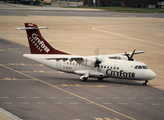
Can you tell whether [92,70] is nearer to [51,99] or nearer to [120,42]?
[51,99]

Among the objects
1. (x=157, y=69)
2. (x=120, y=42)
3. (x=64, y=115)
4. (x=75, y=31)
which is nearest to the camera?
(x=64, y=115)

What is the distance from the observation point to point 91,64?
133ft

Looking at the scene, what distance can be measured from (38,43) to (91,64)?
29.1 ft

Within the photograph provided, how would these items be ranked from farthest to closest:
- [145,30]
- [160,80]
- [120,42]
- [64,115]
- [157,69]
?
[145,30] < [120,42] < [157,69] < [160,80] < [64,115]

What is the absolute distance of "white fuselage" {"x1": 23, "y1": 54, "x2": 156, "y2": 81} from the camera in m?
39.2

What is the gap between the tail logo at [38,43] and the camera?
44.1 meters

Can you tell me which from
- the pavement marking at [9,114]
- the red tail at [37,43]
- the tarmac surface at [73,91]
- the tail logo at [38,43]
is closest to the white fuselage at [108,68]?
the red tail at [37,43]

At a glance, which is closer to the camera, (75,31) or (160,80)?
(160,80)

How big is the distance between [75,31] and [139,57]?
36.0 m

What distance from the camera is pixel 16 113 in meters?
29.3

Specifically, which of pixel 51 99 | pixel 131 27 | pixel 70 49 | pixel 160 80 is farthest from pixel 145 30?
pixel 51 99

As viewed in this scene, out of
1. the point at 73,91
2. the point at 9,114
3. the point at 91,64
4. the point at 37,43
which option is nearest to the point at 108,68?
the point at 91,64

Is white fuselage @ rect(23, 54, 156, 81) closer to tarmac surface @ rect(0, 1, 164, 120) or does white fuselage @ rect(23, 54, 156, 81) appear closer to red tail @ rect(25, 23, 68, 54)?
red tail @ rect(25, 23, 68, 54)

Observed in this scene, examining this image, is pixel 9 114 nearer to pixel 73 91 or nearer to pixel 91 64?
pixel 73 91
